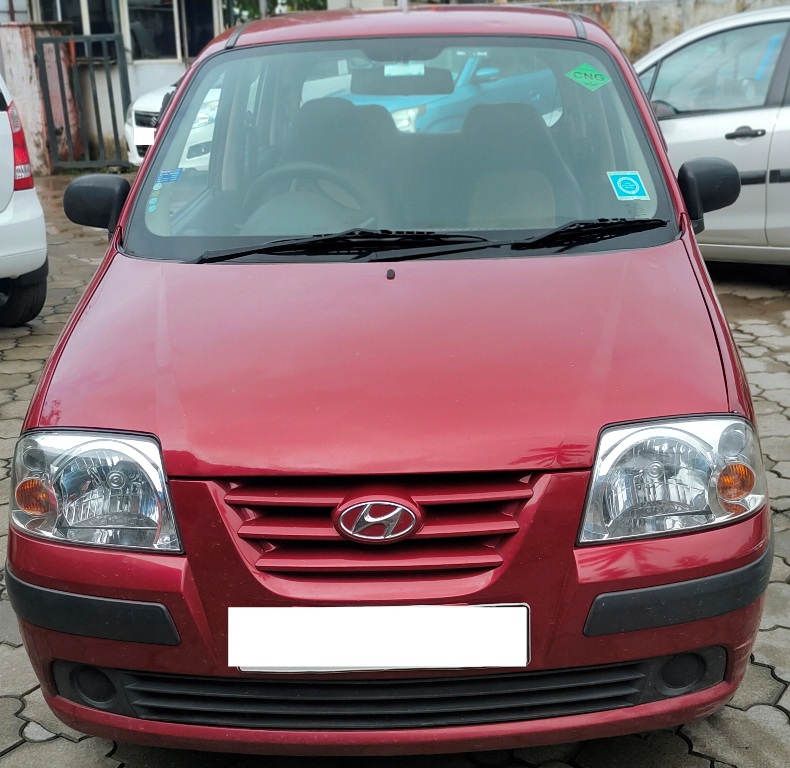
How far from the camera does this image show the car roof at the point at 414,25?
317 centimetres

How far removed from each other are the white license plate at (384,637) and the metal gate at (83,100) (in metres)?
11.1

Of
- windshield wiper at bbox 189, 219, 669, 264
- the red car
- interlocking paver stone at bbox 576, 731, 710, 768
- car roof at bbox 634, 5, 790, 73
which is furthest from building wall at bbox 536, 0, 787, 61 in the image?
interlocking paver stone at bbox 576, 731, 710, 768

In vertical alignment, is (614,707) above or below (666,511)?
below

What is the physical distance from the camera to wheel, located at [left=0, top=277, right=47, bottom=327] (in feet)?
19.3

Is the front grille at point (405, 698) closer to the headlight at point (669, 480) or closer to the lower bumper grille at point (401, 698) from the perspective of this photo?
the lower bumper grille at point (401, 698)

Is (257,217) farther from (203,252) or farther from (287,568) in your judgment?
(287,568)

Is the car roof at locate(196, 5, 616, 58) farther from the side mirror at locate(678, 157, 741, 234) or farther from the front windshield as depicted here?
the side mirror at locate(678, 157, 741, 234)

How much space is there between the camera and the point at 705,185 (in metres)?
3.09

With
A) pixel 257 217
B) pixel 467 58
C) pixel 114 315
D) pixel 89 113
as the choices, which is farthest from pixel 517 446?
pixel 89 113

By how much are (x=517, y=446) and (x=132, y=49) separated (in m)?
13.1

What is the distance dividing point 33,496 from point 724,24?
17.3 feet

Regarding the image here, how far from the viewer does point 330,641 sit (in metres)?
1.88

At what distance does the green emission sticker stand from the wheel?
12.0ft

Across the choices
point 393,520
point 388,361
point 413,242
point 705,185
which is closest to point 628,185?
point 705,185
